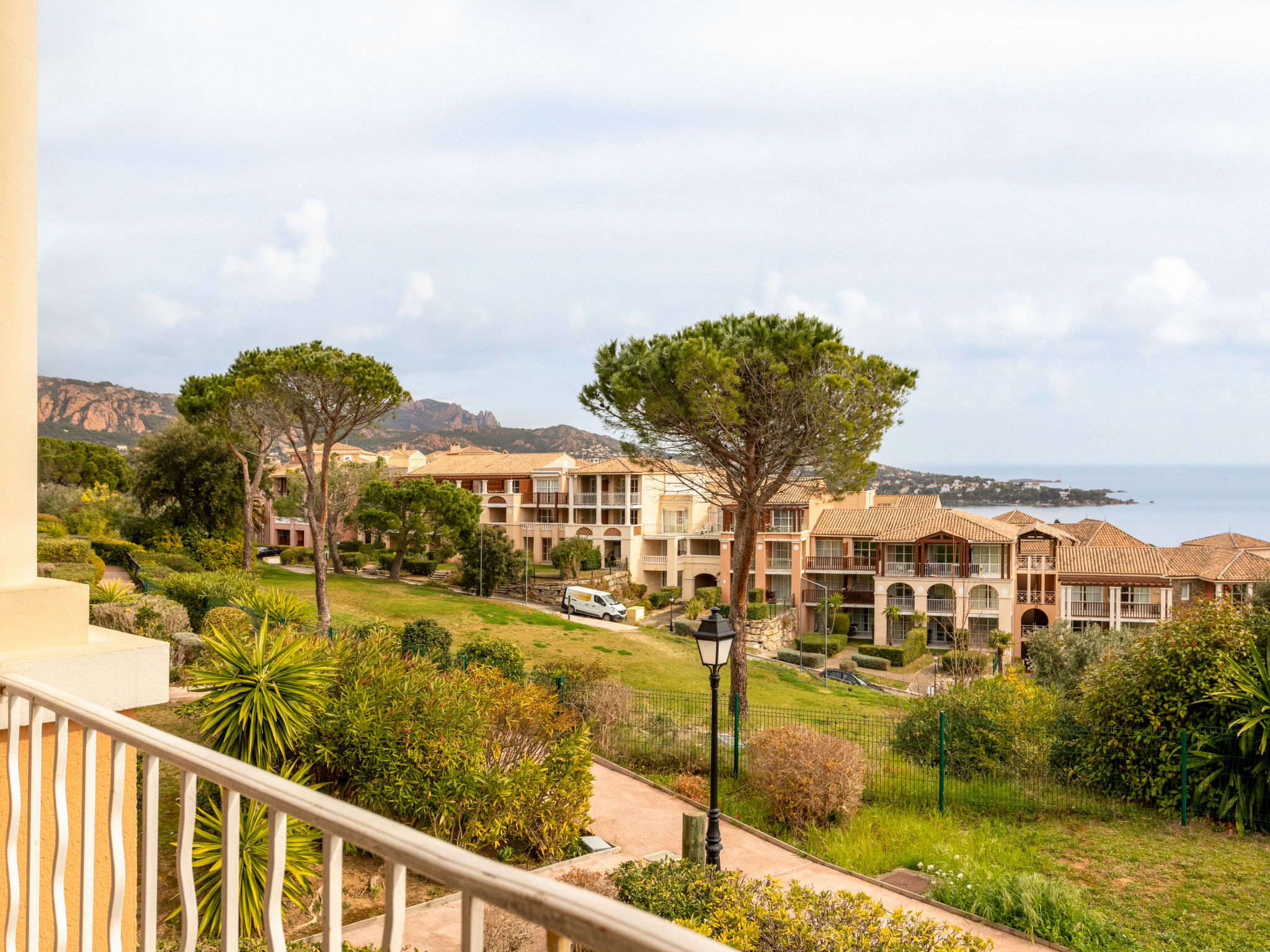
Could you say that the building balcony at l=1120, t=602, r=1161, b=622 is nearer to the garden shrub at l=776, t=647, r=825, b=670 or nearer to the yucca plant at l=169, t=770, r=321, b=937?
the garden shrub at l=776, t=647, r=825, b=670

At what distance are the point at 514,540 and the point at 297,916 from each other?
47846 millimetres

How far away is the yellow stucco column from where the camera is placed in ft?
7.21

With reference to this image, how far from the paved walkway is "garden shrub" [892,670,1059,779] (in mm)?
3264

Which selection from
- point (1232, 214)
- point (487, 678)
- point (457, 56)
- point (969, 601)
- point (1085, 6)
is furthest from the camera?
point (969, 601)

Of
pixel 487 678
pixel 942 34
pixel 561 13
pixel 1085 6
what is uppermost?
pixel 1085 6

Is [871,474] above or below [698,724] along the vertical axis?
above

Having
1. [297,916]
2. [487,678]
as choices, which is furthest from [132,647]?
[487,678]

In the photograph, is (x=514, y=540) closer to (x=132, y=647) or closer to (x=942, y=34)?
(x=942, y=34)

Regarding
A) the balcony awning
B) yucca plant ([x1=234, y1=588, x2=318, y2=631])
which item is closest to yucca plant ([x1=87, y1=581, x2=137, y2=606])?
yucca plant ([x1=234, y1=588, x2=318, y2=631])

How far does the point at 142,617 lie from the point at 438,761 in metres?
9.40

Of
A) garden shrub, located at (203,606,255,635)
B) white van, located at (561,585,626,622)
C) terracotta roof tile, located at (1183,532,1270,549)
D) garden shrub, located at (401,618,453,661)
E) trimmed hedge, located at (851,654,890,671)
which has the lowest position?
trimmed hedge, located at (851,654,890,671)

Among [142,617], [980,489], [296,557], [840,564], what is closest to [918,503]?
[840,564]

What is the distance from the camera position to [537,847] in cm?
826

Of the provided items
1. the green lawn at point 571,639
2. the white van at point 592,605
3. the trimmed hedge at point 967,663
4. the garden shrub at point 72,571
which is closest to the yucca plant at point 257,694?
the garden shrub at point 72,571
